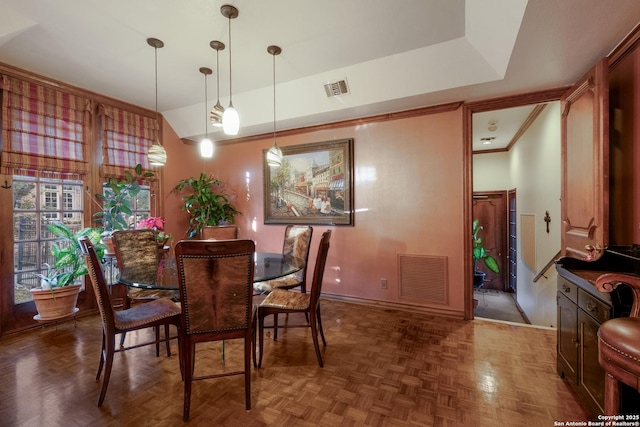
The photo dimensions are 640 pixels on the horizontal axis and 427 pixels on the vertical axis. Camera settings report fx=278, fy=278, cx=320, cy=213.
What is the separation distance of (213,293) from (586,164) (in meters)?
2.85

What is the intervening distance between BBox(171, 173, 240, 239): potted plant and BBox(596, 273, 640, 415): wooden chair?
4263 mm

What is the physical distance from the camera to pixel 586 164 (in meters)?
2.13

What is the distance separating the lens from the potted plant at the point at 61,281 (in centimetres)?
286

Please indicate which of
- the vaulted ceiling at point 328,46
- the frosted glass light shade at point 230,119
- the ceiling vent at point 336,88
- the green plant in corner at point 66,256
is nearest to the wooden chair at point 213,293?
the frosted glass light shade at point 230,119

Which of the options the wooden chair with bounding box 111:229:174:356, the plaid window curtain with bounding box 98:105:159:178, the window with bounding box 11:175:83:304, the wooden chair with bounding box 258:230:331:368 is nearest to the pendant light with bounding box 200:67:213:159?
the plaid window curtain with bounding box 98:105:159:178

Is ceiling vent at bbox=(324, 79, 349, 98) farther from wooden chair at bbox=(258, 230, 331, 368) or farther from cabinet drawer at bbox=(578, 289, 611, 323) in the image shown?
cabinet drawer at bbox=(578, 289, 611, 323)

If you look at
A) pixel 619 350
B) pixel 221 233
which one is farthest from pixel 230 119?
pixel 619 350

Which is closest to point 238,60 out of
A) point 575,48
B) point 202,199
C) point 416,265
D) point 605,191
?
point 202,199

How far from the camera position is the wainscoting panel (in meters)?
3.28

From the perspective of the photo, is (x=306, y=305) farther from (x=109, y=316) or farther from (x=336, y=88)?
(x=336, y=88)

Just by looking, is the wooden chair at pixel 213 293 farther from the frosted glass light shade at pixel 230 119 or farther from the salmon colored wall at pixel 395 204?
the salmon colored wall at pixel 395 204

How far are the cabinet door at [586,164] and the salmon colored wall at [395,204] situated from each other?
2.99 ft

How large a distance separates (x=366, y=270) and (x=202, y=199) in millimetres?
2674

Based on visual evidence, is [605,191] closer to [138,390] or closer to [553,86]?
[553,86]
